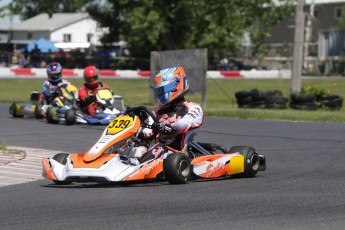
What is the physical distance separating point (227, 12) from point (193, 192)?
45.4m

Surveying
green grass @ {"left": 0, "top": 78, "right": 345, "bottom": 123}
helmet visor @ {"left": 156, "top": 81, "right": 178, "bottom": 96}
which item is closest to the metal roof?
green grass @ {"left": 0, "top": 78, "right": 345, "bottom": 123}

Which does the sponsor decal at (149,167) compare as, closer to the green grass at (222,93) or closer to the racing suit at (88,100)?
the racing suit at (88,100)

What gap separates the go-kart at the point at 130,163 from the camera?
27.8 ft

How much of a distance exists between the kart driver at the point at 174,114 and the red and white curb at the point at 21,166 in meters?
1.42

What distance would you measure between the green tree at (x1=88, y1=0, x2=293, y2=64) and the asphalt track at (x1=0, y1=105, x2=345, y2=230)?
128ft

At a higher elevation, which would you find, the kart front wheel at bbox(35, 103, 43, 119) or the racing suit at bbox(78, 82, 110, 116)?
the racing suit at bbox(78, 82, 110, 116)

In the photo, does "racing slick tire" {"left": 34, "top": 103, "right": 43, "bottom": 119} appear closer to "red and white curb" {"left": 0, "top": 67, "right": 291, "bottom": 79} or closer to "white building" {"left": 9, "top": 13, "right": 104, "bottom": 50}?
"red and white curb" {"left": 0, "top": 67, "right": 291, "bottom": 79}

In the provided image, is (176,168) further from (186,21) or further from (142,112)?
(186,21)

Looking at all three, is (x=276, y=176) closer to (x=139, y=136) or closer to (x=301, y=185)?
(x=301, y=185)

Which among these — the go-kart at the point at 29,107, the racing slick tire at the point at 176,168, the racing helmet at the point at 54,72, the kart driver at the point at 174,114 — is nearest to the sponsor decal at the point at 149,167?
the racing slick tire at the point at 176,168

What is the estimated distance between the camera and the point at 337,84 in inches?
1524

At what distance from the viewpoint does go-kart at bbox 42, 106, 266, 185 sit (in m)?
8.48

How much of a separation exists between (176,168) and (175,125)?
2.25 ft

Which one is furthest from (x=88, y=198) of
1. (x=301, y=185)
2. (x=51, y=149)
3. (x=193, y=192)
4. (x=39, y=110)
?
(x=39, y=110)
